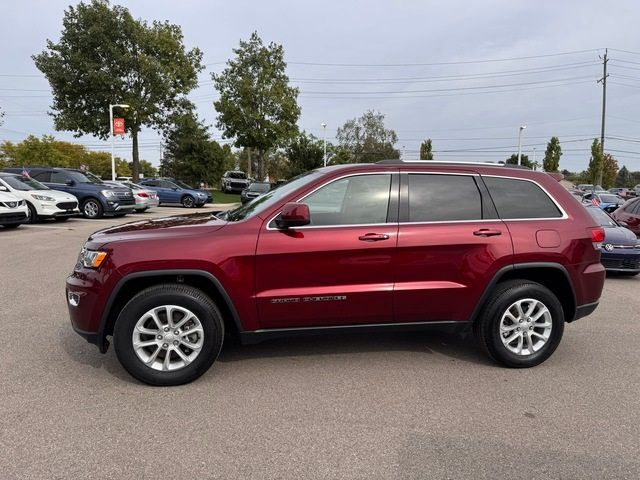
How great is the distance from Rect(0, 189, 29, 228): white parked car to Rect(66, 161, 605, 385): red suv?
37.0 ft

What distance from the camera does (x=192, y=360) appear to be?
385 cm

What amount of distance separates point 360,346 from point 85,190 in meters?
15.9

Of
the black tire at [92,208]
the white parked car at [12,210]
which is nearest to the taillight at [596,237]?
the white parked car at [12,210]

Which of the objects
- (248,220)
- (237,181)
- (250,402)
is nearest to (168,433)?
(250,402)

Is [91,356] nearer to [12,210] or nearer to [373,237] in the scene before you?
[373,237]

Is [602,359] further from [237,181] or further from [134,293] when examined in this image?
[237,181]

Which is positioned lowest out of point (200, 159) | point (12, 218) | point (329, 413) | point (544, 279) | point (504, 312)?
point (329, 413)

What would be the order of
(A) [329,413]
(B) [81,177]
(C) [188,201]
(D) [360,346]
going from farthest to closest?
(C) [188,201] < (B) [81,177] < (D) [360,346] < (A) [329,413]

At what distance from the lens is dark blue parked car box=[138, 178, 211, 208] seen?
26781 mm

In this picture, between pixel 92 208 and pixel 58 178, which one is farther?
pixel 58 178

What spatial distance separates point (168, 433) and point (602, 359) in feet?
12.9

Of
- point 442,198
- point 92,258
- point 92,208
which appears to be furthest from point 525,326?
point 92,208

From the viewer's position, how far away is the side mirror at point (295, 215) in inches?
148

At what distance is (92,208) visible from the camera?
17.8 meters
